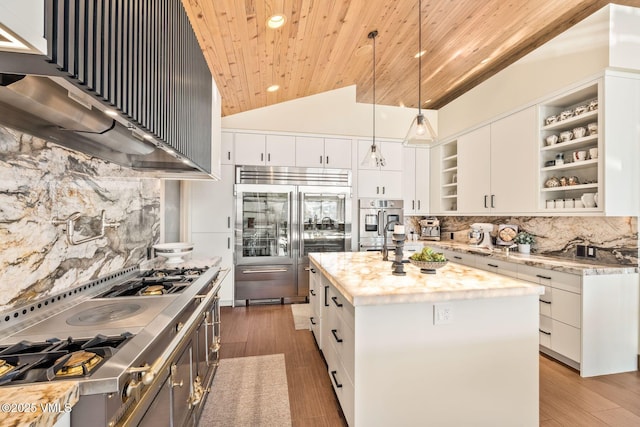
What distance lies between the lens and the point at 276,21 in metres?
2.37

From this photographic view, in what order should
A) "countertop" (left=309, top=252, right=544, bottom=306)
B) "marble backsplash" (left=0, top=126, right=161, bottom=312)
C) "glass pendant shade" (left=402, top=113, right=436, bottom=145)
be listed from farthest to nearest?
"glass pendant shade" (left=402, top=113, right=436, bottom=145) < "countertop" (left=309, top=252, right=544, bottom=306) < "marble backsplash" (left=0, top=126, right=161, bottom=312)

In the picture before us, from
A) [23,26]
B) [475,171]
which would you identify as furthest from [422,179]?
[23,26]

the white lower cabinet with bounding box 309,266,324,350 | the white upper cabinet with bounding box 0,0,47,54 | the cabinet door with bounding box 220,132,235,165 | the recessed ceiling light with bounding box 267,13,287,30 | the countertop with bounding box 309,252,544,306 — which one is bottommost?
the white lower cabinet with bounding box 309,266,324,350

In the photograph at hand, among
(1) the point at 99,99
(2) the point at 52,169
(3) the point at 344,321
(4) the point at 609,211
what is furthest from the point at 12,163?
(4) the point at 609,211

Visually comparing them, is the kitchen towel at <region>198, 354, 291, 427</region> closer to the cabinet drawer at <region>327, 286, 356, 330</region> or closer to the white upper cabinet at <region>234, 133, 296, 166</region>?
the cabinet drawer at <region>327, 286, 356, 330</region>

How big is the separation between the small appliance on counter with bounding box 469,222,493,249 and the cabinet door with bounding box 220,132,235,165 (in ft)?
11.8

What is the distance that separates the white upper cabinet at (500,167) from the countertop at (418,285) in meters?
1.74

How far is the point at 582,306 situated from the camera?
7.68 ft

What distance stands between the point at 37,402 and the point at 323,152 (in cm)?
410

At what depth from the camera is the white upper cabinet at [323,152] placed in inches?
173

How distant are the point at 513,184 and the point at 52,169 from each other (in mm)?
4069

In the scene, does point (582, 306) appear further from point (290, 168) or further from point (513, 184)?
point (290, 168)

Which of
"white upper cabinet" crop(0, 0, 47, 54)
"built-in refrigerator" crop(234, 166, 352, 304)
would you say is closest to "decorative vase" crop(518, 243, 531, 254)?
"built-in refrigerator" crop(234, 166, 352, 304)

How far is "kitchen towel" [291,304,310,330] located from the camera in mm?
3441
